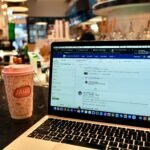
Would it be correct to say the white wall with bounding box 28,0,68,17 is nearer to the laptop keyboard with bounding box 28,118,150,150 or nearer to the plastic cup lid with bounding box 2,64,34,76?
the plastic cup lid with bounding box 2,64,34,76

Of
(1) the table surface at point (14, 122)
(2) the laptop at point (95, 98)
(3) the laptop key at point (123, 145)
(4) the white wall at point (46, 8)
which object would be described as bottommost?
(1) the table surface at point (14, 122)

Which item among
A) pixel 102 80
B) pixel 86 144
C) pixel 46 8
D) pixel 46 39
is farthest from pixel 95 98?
Result: pixel 46 8

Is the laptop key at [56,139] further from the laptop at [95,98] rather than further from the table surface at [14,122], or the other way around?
the table surface at [14,122]

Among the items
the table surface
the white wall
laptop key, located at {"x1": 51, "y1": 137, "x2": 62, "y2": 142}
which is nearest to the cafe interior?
the table surface

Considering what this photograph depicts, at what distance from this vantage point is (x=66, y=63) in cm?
81

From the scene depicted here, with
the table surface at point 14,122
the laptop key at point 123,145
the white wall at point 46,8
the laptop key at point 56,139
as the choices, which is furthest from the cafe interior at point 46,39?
the white wall at point 46,8

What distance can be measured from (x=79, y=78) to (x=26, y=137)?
0.80 ft

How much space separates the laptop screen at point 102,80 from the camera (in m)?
0.72

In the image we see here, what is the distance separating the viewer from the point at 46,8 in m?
10.4

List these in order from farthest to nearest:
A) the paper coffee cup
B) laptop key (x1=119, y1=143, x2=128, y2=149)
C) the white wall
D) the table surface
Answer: the white wall, the paper coffee cup, the table surface, laptop key (x1=119, y1=143, x2=128, y2=149)

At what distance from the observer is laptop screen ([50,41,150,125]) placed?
72 centimetres

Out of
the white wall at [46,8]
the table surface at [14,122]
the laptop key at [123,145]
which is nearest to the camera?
the laptop key at [123,145]

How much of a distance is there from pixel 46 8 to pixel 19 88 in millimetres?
10052

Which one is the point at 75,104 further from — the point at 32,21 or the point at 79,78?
the point at 32,21
